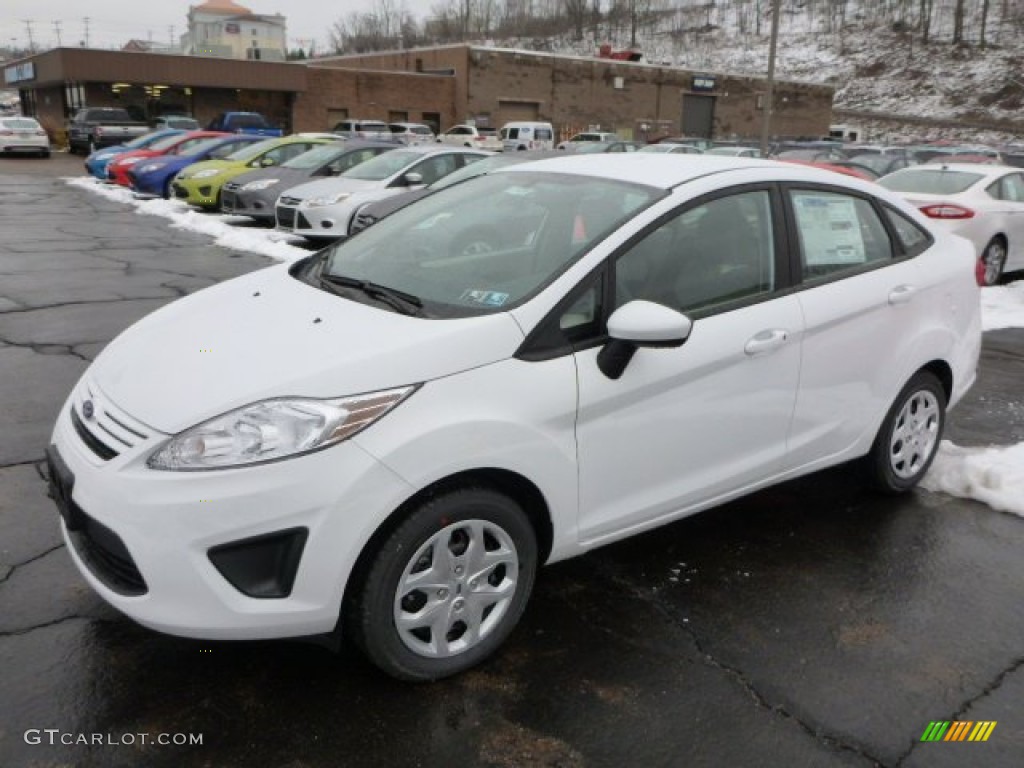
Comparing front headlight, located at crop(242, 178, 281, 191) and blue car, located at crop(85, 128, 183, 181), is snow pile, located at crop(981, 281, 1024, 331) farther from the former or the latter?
blue car, located at crop(85, 128, 183, 181)

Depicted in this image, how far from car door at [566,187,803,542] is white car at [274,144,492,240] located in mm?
9281

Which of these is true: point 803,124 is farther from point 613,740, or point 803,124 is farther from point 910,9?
point 613,740

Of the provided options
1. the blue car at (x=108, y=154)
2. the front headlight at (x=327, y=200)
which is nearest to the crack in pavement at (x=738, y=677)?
the front headlight at (x=327, y=200)

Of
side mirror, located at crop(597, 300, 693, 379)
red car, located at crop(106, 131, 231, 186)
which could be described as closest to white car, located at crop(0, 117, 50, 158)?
red car, located at crop(106, 131, 231, 186)

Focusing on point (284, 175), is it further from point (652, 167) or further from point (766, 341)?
point (766, 341)

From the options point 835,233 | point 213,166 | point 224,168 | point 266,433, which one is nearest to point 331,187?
point 224,168

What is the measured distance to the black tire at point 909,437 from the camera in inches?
162

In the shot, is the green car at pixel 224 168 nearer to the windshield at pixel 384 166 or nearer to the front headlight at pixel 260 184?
the front headlight at pixel 260 184

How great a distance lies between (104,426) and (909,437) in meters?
3.59

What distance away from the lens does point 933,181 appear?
35.0 ft

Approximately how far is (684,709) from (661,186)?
1.89m

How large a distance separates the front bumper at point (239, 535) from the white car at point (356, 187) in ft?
32.6

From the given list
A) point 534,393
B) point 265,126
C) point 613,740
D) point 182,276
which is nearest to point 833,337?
point 534,393

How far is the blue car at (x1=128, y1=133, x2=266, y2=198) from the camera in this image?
18.3m
